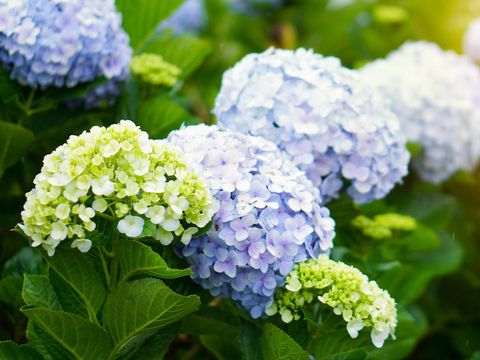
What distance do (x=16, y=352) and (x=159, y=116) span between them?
0.70 metres

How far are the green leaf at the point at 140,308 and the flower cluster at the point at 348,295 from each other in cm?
18

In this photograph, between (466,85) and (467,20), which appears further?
(467,20)

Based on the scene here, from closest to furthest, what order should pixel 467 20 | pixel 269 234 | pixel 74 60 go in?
pixel 269 234
pixel 74 60
pixel 467 20

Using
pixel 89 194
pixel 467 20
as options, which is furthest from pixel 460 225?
pixel 89 194

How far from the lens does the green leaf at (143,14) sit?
191 cm

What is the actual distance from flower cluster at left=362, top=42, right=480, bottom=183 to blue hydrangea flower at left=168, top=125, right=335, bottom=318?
102 cm

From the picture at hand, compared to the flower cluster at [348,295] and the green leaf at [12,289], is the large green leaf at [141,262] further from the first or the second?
the green leaf at [12,289]

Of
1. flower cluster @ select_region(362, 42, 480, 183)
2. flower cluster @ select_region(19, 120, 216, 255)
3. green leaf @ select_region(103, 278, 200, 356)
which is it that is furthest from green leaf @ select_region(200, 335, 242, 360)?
flower cluster @ select_region(362, 42, 480, 183)

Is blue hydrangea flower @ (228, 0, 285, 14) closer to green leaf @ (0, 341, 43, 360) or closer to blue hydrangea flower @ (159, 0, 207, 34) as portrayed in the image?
blue hydrangea flower @ (159, 0, 207, 34)

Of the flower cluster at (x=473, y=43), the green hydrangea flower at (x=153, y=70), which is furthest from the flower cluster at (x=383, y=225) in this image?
the flower cluster at (x=473, y=43)

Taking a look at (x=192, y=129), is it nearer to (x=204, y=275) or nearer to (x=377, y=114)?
(x=204, y=275)

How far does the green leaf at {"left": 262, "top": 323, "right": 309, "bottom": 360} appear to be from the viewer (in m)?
1.23

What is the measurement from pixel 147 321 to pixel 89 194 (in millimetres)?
210

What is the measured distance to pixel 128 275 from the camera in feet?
4.01
